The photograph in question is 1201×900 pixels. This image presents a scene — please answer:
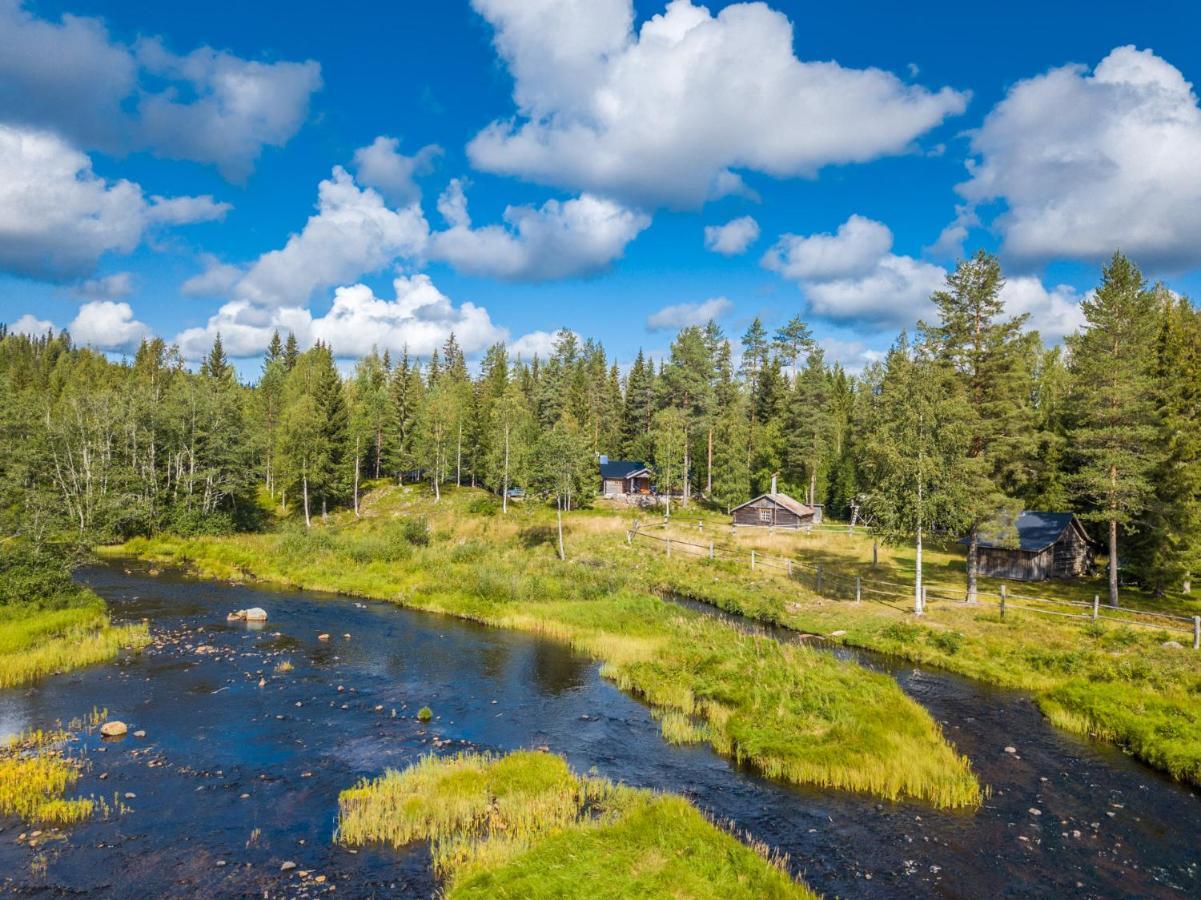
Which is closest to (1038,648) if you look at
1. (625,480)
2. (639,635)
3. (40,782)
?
(639,635)

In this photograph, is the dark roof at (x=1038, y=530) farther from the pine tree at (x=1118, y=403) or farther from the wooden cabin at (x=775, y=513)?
the wooden cabin at (x=775, y=513)

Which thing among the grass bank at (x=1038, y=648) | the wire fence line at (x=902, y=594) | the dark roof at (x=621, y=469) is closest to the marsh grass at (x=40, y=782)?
the grass bank at (x=1038, y=648)

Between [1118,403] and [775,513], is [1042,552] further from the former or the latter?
[775,513]

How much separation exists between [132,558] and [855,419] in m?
83.7

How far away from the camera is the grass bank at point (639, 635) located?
2031 cm

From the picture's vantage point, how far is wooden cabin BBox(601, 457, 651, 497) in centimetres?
9506

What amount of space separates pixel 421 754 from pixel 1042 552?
4632cm

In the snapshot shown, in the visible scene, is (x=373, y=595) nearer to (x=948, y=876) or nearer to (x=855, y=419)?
(x=948, y=876)

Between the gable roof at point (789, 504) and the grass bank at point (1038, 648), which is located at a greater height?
the gable roof at point (789, 504)

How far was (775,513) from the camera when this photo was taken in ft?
236

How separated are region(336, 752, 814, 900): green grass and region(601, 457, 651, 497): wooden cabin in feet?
248

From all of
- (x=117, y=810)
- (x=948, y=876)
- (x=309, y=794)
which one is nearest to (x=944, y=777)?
(x=948, y=876)

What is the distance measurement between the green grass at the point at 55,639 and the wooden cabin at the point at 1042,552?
163 feet

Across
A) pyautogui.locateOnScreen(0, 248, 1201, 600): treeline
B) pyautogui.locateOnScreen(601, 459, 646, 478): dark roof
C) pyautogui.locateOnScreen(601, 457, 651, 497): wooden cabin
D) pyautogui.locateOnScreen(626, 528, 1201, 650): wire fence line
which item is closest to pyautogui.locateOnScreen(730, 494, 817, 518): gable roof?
pyautogui.locateOnScreen(0, 248, 1201, 600): treeline
